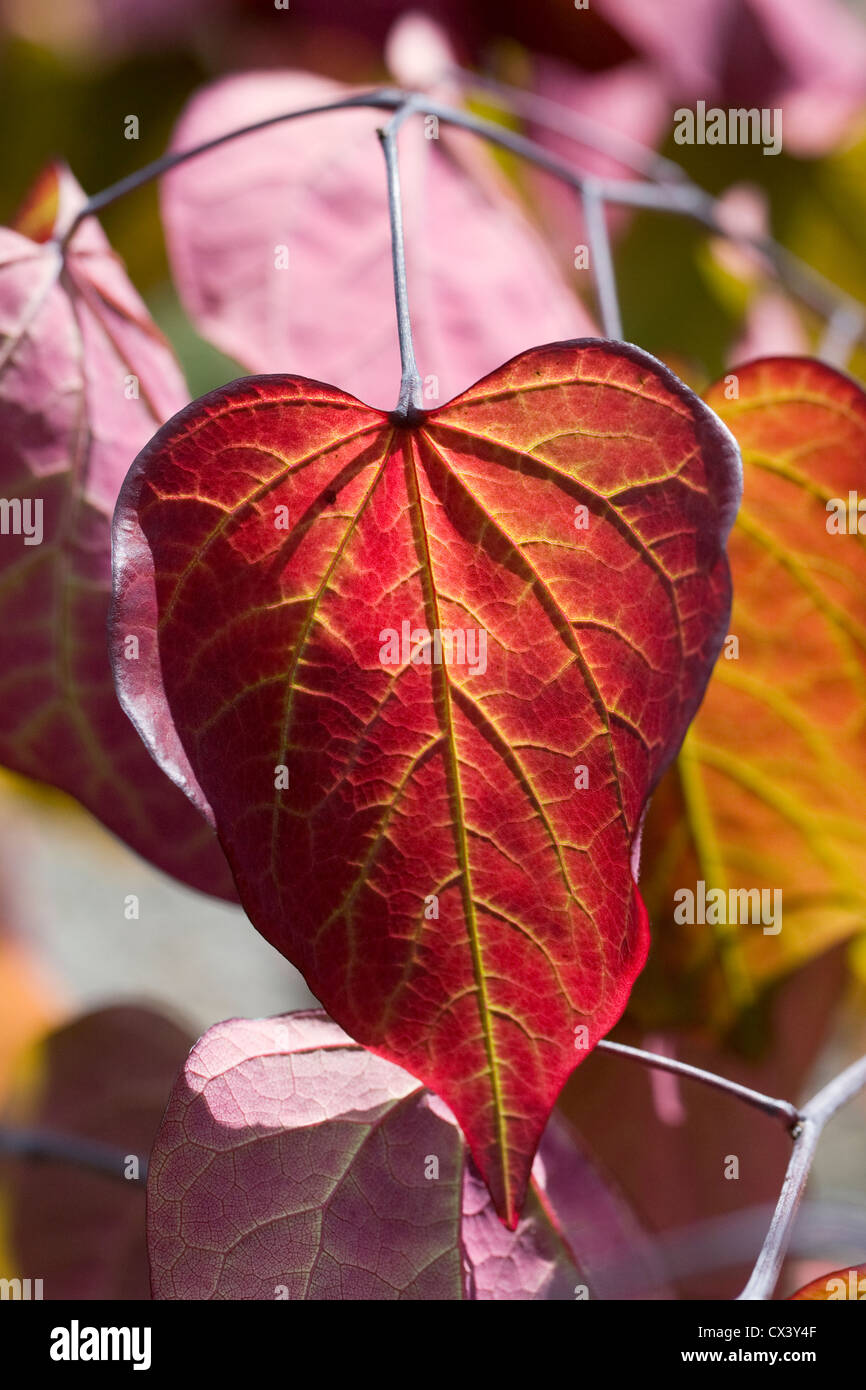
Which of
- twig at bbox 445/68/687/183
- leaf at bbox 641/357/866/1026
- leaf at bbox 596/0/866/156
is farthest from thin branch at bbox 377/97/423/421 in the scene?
leaf at bbox 596/0/866/156

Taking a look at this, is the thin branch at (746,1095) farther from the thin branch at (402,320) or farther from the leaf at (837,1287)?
the thin branch at (402,320)

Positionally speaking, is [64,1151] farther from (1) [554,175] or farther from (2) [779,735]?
(1) [554,175]

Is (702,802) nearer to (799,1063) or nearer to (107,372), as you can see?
(799,1063)

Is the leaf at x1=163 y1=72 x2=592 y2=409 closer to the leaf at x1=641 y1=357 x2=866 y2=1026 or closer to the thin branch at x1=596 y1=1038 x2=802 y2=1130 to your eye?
the leaf at x1=641 y1=357 x2=866 y2=1026

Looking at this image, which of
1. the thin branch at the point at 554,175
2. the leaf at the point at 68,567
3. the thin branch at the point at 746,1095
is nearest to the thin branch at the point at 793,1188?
the thin branch at the point at 746,1095

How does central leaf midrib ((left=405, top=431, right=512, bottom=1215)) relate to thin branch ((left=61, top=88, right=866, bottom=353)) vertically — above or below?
below
